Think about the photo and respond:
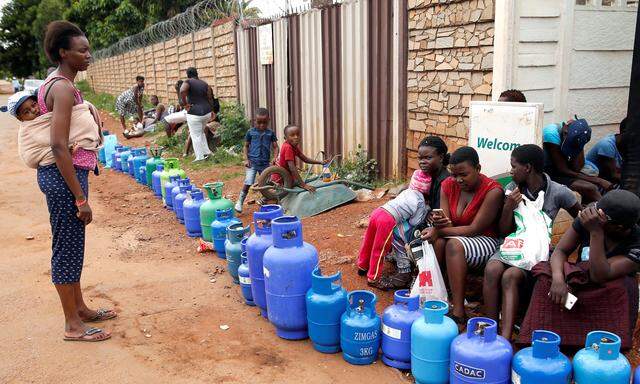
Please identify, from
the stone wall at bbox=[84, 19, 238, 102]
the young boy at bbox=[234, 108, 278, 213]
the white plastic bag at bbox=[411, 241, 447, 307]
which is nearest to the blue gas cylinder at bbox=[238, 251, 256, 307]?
the white plastic bag at bbox=[411, 241, 447, 307]

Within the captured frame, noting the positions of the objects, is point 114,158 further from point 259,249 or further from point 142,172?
point 259,249

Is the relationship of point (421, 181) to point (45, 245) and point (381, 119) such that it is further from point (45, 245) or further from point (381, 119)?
point (45, 245)

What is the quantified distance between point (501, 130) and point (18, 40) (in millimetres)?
54556

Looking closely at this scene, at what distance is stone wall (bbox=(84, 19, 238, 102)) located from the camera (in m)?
12.3

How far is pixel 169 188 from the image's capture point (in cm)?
707

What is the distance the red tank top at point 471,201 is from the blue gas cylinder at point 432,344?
91 centimetres

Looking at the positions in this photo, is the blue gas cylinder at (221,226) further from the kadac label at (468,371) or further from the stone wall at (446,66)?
the kadac label at (468,371)

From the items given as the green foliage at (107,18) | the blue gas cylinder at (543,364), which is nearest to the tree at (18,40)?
the green foliage at (107,18)

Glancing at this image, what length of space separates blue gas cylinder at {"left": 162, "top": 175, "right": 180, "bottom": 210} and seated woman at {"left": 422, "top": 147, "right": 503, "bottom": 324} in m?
4.22

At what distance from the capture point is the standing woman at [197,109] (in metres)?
10.6

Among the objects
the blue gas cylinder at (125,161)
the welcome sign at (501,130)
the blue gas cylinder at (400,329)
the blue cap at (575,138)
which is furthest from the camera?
the blue gas cylinder at (125,161)

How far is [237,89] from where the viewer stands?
12.0 metres

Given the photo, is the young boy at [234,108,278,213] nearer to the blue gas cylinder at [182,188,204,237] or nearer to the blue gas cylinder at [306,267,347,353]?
the blue gas cylinder at [182,188,204,237]

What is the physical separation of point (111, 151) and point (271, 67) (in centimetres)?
396
